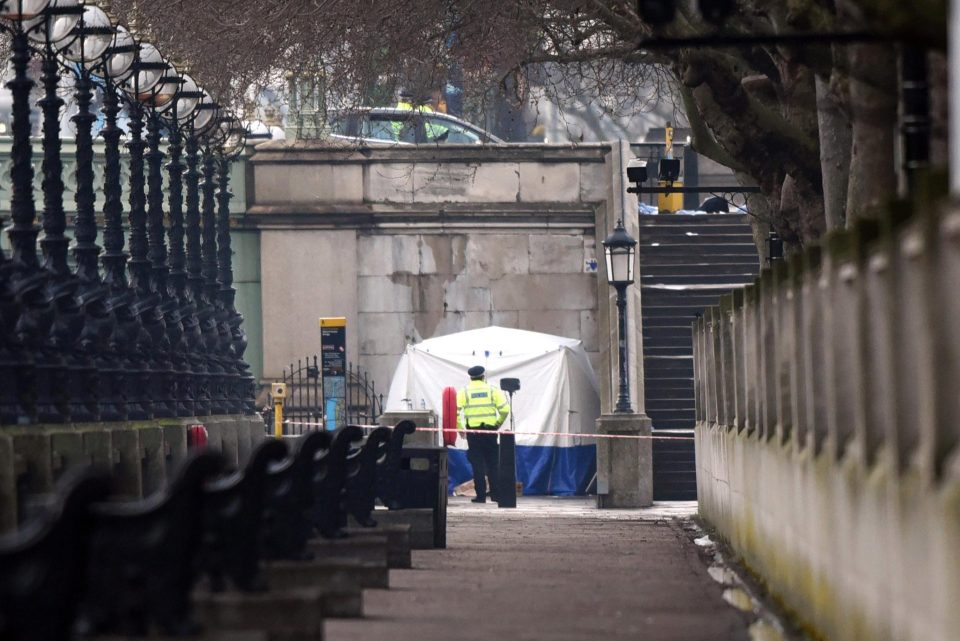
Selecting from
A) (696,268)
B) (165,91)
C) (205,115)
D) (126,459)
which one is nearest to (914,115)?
(126,459)

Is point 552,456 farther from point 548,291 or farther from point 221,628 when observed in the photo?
point 221,628

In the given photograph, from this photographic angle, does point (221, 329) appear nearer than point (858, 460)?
No

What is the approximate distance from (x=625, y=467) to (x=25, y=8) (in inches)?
591

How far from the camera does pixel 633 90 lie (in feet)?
99.3

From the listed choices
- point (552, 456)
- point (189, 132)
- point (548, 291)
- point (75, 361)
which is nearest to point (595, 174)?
point (548, 291)

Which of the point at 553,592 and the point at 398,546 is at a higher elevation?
the point at 398,546

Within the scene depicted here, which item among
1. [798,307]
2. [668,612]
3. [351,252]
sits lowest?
[668,612]

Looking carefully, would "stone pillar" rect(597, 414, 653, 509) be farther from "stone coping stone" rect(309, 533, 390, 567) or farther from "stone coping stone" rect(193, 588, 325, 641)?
"stone coping stone" rect(193, 588, 325, 641)

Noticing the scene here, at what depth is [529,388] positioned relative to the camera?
3534 centimetres

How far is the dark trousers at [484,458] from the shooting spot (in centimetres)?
3166

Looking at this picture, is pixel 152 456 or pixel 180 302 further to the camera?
pixel 180 302

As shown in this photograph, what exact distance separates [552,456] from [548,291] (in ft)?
19.2

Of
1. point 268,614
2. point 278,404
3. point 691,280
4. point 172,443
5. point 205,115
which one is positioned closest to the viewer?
point 268,614

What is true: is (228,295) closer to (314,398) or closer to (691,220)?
(314,398)
